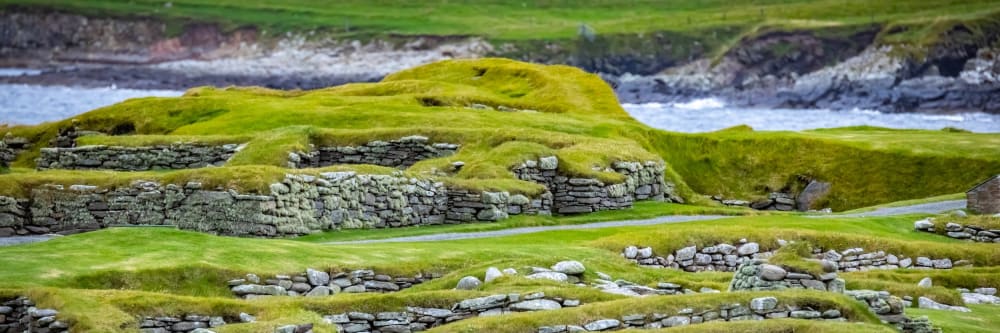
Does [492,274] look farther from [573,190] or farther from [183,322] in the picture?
[573,190]

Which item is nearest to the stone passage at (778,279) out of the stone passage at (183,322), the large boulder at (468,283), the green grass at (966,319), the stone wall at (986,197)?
the green grass at (966,319)

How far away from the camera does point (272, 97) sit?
7406 centimetres

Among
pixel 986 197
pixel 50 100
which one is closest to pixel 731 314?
pixel 986 197

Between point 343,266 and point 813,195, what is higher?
point 343,266

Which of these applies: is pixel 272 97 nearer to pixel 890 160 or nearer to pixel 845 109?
pixel 890 160

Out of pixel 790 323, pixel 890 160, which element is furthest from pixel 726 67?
pixel 790 323

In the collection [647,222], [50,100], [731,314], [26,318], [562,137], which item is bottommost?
[647,222]

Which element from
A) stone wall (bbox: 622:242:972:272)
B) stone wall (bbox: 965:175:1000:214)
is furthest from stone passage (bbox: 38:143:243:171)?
stone wall (bbox: 965:175:1000:214)

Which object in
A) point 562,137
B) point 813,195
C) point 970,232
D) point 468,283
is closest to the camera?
point 468,283

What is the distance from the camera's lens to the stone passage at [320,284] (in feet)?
105

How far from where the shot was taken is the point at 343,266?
111ft

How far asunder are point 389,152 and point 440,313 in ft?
93.0

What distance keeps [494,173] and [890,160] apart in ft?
71.2

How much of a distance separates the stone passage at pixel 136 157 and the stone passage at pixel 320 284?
2296 cm
